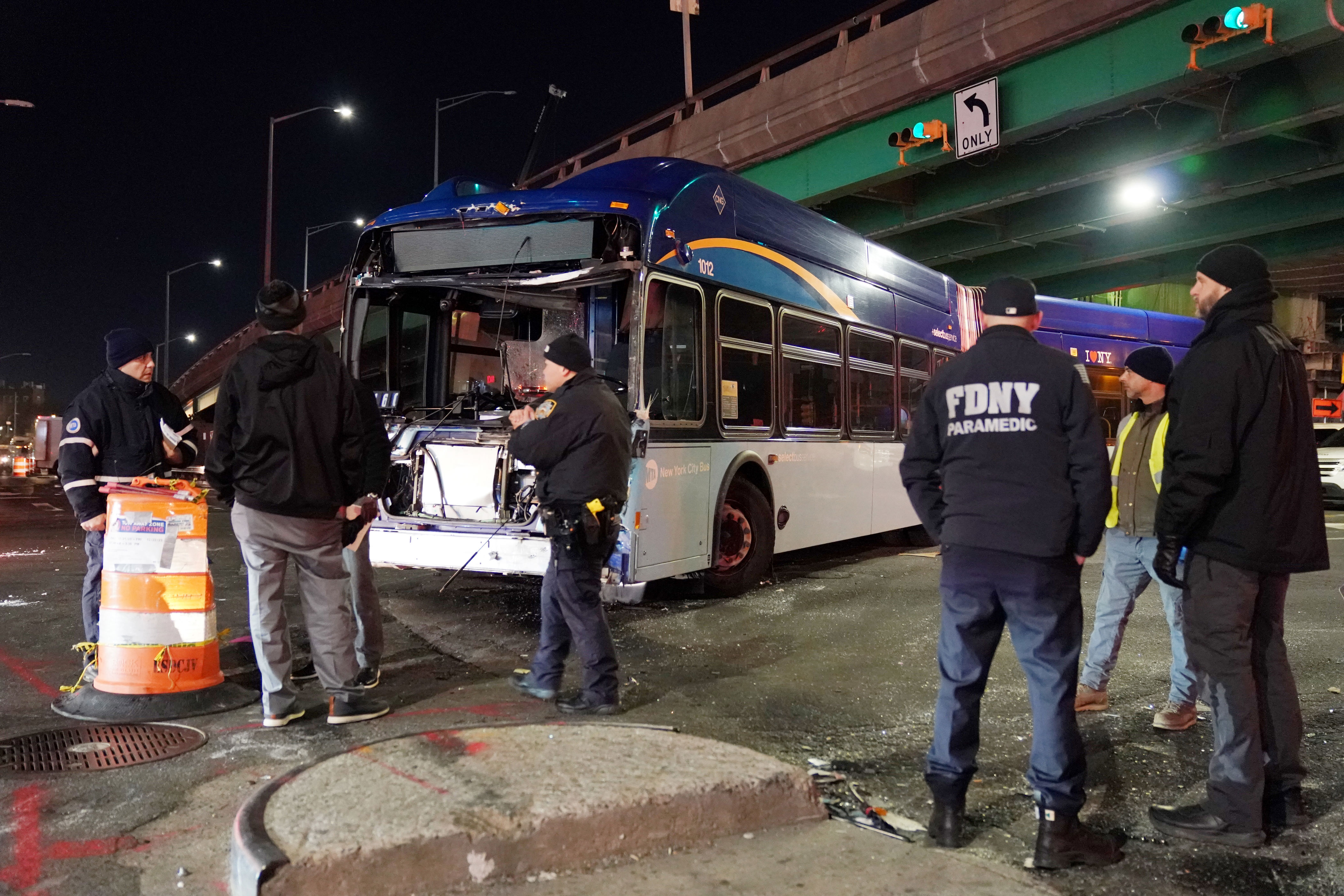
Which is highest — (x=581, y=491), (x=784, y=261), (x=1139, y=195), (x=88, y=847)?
(x=1139, y=195)

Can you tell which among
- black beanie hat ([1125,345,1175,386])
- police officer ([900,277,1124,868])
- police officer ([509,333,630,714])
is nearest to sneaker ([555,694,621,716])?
police officer ([509,333,630,714])

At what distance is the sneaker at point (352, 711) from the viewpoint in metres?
5.05

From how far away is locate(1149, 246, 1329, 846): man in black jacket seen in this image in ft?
11.9

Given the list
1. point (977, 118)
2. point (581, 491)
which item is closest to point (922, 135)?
point (977, 118)

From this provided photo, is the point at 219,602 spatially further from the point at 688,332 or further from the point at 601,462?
the point at 601,462

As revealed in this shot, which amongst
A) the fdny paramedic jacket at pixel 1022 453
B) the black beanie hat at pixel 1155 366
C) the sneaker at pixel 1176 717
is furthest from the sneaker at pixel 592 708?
the black beanie hat at pixel 1155 366

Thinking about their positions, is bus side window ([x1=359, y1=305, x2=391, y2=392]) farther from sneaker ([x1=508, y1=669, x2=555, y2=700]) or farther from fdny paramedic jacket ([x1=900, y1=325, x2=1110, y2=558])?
fdny paramedic jacket ([x1=900, y1=325, x2=1110, y2=558])

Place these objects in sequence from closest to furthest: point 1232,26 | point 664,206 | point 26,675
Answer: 1. point 26,675
2. point 664,206
3. point 1232,26

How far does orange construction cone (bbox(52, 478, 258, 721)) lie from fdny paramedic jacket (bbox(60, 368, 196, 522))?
16.6 inches

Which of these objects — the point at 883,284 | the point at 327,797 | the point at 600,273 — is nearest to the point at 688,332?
the point at 600,273

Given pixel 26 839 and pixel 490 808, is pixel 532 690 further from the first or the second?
pixel 26 839

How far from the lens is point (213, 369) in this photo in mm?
47531

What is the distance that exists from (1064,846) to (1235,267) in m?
2.07

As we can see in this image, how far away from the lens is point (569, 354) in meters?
5.36
